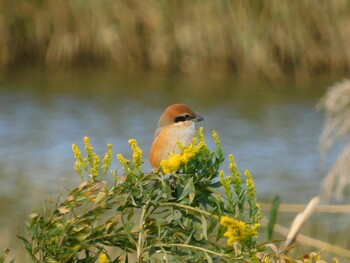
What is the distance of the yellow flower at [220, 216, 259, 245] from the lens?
229cm

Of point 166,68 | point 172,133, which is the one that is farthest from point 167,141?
point 166,68

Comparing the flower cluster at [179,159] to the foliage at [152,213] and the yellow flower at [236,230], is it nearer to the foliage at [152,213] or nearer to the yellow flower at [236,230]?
the foliage at [152,213]

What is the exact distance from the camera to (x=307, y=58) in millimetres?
10211

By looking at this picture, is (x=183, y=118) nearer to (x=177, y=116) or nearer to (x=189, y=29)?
(x=177, y=116)

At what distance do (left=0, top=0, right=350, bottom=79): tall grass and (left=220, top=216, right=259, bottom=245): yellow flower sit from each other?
24.7 ft

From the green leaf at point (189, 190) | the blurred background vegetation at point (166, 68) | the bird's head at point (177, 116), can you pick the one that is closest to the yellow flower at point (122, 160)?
the green leaf at point (189, 190)

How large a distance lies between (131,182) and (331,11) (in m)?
7.62

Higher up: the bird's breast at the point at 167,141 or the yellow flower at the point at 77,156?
the bird's breast at the point at 167,141

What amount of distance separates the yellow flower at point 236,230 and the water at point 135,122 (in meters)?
4.66

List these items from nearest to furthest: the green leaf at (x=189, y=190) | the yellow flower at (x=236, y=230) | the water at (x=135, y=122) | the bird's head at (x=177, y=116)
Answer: the yellow flower at (x=236, y=230) < the green leaf at (x=189, y=190) < the bird's head at (x=177, y=116) < the water at (x=135, y=122)

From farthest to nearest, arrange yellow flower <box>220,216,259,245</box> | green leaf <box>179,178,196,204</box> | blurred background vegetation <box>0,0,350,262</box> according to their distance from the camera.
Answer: blurred background vegetation <box>0,0,350,262</box> < green leaf <box>179,178,196,204</box> < yellow flower <box>220,216,259,245</box>

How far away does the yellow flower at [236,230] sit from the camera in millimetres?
2293

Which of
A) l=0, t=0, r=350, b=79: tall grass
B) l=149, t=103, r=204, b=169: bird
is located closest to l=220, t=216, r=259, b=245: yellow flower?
l=149, t=103, r=204, b=169: bird

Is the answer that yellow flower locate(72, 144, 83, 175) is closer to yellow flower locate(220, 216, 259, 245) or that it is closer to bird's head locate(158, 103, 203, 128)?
yellow flower locate(220, 216, 259, 245)
